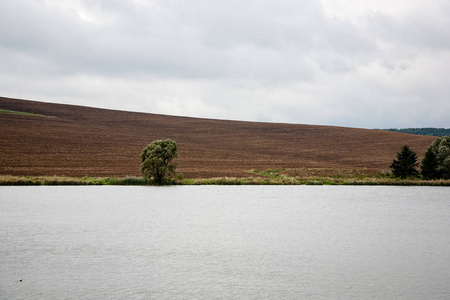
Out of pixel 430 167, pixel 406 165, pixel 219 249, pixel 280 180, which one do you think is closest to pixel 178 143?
pixel 280 180

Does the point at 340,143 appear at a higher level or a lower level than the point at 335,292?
higher

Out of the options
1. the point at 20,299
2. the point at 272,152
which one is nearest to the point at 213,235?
the point at 20,299

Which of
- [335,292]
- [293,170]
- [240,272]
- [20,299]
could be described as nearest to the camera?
[20,299]

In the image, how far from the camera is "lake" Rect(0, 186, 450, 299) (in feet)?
41.2

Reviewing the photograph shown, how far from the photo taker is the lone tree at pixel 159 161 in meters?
43.8

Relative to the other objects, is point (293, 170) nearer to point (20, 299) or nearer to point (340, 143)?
point (340, 143)

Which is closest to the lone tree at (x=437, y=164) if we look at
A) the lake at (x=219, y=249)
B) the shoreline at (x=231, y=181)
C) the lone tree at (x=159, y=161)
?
the shoreline at (x=231, y=181)

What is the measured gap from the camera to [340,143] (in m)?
91.1

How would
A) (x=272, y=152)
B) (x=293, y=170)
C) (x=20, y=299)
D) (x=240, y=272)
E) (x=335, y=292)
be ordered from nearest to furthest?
1. (x=20, y=299)
2. (x=335, y=292)
3. (x=240, y=272)
4. (x=293, y=170)
5. (x=272, y=152)

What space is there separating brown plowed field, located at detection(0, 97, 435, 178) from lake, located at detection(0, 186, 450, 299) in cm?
2498

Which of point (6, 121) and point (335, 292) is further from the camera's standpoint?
point (6, 121)

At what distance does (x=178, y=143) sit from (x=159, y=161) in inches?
1604

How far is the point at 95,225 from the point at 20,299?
11.3 meters

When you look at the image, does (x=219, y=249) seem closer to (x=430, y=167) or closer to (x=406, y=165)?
(x=406, y=165)
